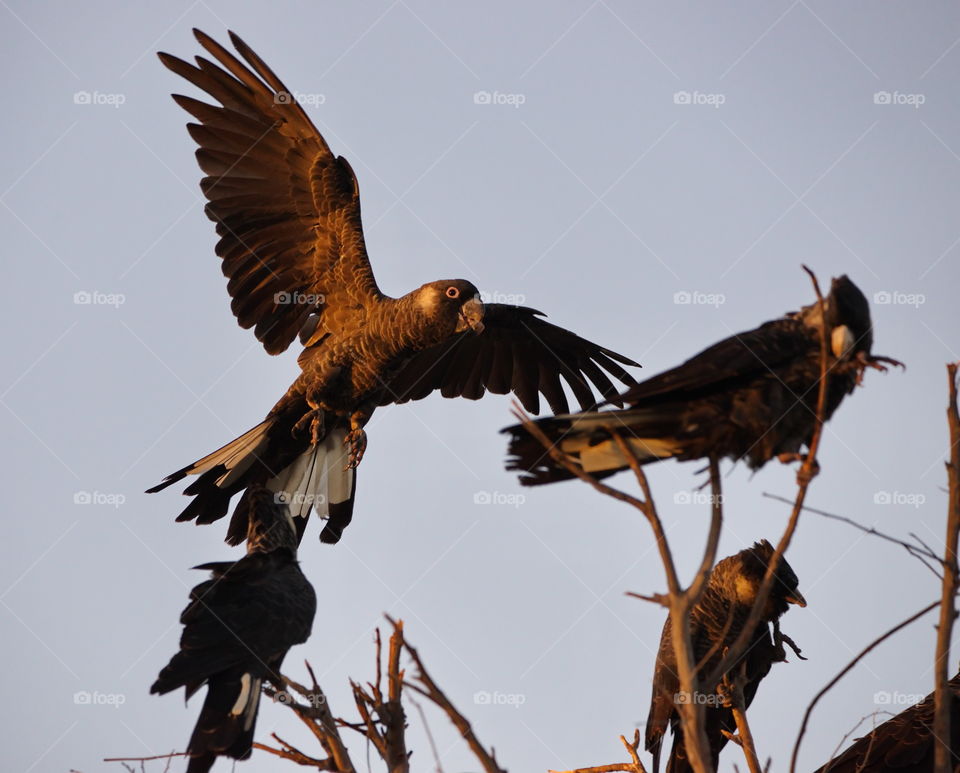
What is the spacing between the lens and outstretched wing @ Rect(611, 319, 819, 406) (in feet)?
12.7

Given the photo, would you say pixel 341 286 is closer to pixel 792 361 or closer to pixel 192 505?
pixel 192 505

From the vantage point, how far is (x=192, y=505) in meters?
6.91

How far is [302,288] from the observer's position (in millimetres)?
7824

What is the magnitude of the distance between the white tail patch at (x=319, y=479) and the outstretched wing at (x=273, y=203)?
880 mm

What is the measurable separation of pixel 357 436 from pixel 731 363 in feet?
13.8

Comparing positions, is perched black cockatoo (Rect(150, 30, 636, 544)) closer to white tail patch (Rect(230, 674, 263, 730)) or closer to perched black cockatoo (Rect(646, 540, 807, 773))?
perched black cockatoo (Rect(646, 540, 807, 773))

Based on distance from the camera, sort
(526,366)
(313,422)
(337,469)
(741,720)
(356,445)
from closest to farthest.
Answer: (741,720) < (313,422) < (356,445) < (337,469) < (526,366)

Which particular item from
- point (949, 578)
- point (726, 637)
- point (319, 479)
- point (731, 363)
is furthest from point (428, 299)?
point (949, 578)

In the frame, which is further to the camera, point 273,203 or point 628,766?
point 273,203

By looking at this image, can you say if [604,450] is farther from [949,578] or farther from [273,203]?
[273,203]

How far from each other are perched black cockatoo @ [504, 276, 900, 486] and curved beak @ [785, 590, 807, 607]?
2.40 m

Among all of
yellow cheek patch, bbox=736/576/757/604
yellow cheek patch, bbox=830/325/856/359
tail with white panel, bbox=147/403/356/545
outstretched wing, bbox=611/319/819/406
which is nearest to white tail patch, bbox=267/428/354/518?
tail with white panel, bbox=147/403/356/545

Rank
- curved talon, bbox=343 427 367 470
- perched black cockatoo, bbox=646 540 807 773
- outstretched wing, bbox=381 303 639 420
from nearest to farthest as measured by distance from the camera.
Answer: perched black cockatoo, bbox=646 540 807 773, curved talon, bbox=343 427 367 470, outstretched wing, bbox=381 303 639 420

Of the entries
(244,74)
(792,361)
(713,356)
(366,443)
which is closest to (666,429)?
(713,356)
